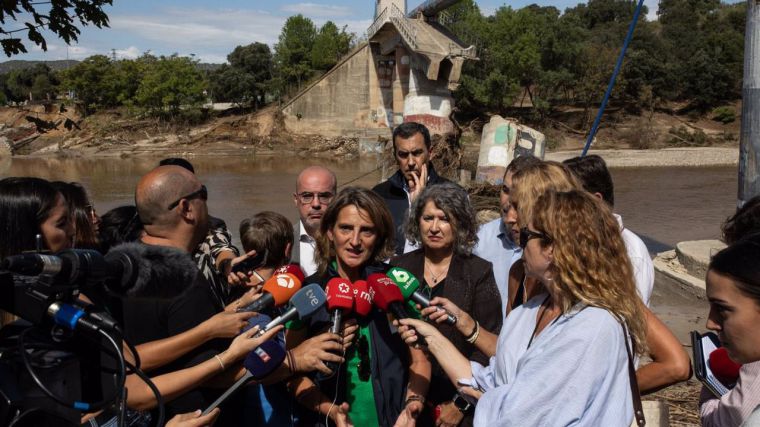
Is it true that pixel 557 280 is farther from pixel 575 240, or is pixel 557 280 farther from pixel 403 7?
pixel 403 7

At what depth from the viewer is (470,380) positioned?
2615 millimetres

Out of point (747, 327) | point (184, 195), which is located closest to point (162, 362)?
point (184, 195)

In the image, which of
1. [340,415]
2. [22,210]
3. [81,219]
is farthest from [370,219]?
[81,219]

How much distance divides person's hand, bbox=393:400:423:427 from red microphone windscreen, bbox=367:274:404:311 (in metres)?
0.48

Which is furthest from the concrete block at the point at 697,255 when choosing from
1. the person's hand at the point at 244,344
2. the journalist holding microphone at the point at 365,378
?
the person's hand at the point at 244,344

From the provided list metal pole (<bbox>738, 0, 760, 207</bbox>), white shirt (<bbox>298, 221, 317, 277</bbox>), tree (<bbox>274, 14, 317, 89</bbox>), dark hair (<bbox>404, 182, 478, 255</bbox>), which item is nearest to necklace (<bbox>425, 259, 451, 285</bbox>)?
dark hair (<bbox>404, 182, 478, 255</bbox>)

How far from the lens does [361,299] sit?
2895 millimetres

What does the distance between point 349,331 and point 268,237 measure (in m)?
1.38

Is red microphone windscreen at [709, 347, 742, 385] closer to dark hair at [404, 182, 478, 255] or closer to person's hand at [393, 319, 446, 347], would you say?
person's hand at [393, 319, 446, 347]

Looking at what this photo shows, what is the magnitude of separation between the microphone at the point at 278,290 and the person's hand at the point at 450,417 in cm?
94

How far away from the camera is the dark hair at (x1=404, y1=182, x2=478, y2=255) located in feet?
12.1

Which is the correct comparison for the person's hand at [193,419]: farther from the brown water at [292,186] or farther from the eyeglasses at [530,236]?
the brown water at [292,186]

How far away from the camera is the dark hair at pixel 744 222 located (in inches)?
113

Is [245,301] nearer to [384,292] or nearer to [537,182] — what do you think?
[384,292]
